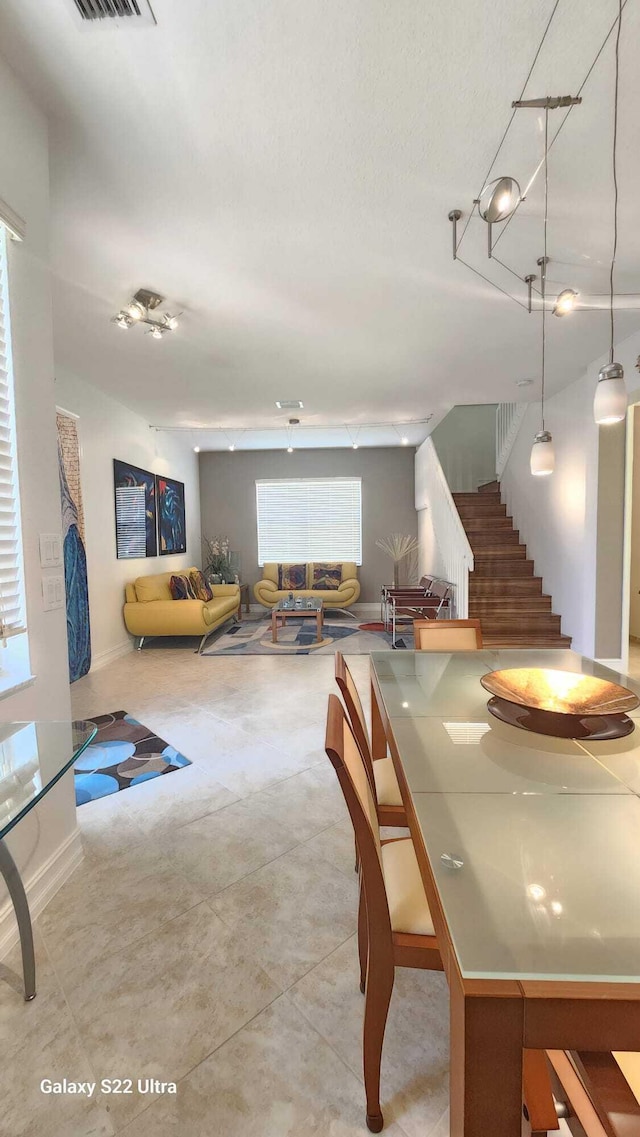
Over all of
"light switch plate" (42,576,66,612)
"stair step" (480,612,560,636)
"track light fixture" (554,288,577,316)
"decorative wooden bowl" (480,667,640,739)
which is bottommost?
"stair step" (480,612,560,636)

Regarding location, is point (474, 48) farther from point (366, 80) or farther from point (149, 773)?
point (149, 773)

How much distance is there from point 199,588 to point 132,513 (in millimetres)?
1358

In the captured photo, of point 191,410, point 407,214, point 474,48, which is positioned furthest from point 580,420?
point 191,410

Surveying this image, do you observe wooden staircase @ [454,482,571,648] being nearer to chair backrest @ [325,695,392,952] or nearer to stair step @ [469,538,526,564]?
stair step @ [469,538,526,564]

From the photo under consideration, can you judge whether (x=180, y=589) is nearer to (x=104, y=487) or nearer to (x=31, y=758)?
(x=104, y=487)

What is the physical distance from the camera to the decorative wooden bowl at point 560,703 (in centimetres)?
127

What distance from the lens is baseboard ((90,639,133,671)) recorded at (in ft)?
15.0

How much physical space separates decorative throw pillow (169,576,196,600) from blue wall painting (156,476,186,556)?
0.68 metres

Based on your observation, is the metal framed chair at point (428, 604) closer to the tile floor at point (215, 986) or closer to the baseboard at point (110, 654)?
the baseboard at point (110, 654)

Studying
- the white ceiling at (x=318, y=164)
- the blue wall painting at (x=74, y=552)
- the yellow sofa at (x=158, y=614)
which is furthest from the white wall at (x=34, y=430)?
the yellow sofa at (x=158, y=614)

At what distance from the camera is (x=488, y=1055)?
576 millimetres

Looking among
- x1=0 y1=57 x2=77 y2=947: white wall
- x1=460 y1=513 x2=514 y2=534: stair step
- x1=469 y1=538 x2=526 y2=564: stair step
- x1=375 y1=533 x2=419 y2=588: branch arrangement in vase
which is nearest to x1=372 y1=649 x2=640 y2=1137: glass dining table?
x1=0 y1=57 x2=77 y2=947: white wall

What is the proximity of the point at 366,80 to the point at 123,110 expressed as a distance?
0.87 meters

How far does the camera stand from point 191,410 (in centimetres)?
534
